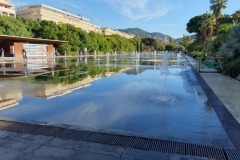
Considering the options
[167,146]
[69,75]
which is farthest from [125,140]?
[69,75]

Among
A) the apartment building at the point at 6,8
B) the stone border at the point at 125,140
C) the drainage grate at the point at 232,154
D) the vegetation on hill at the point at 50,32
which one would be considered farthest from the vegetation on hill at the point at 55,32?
the drainage grate at the point at 232,154

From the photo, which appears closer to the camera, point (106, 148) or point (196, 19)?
point (106, 148)

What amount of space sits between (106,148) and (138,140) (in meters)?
0.59

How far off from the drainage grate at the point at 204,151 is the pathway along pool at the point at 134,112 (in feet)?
0.67

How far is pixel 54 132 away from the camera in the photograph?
178 inches

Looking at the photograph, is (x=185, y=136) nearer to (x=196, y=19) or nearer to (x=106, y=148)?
(x=106, y=148)

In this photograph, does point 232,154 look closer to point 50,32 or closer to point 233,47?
point 233,47

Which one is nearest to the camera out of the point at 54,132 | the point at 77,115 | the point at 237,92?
the point at 54,132

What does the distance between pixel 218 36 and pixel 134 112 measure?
20.8 metres

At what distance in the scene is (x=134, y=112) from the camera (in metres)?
5.94

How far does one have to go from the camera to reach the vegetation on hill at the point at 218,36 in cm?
1446

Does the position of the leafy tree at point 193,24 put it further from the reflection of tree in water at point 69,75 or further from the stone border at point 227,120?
the stone border at point 227,120

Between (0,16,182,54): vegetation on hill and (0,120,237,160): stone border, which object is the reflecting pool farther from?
(0,16,182,54): vegetation on hill

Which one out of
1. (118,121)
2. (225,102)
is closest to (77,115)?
(118,121)
